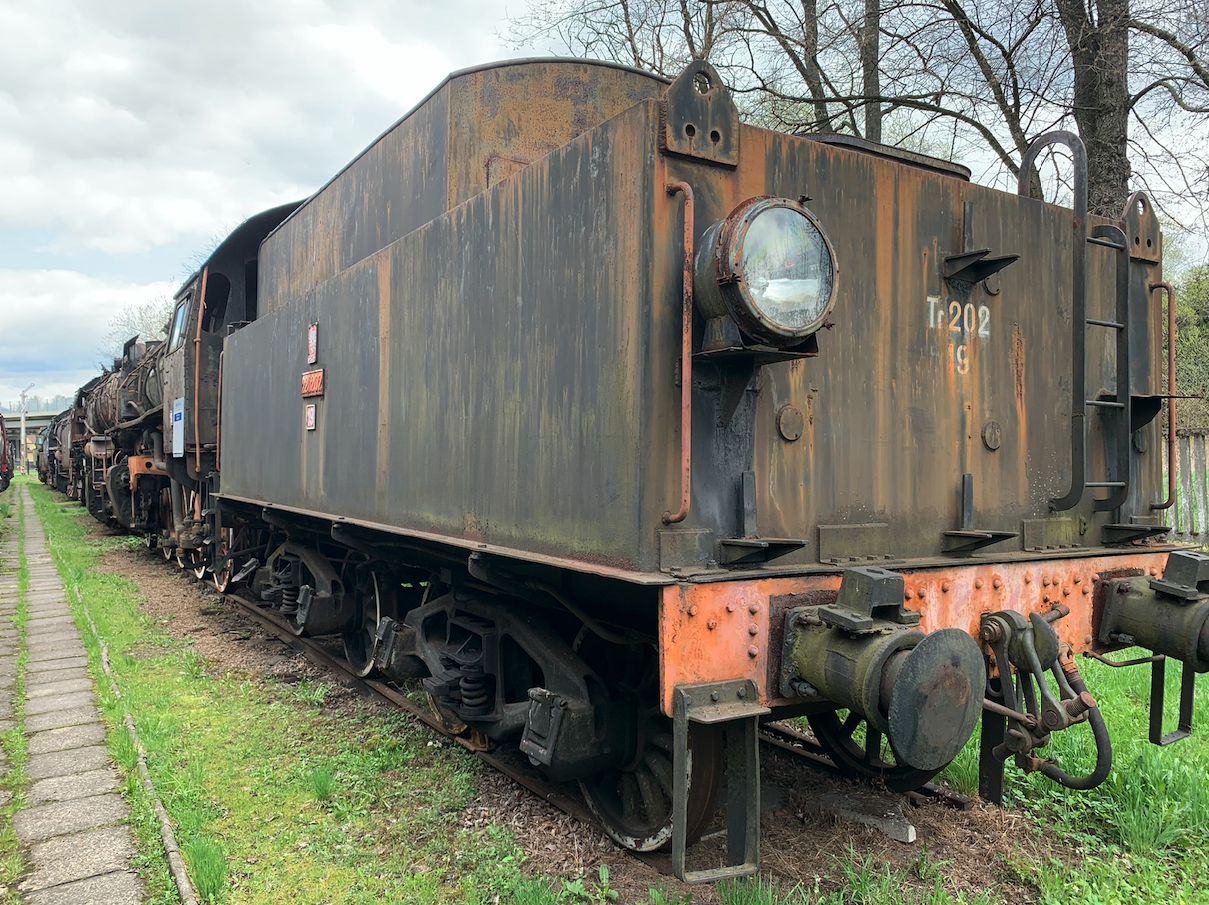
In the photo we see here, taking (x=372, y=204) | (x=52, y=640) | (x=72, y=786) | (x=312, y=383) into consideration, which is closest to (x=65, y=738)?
(x=72, y=786)

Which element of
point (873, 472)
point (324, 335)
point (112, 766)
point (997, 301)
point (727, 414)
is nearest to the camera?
point (727, 414)

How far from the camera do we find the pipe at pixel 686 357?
2521 mm

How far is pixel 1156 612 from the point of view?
3309mm

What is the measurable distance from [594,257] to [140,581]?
10.3m

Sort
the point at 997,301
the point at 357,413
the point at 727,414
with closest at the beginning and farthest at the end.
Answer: the point at 727,414, the point at 997,301, the point at 357,413

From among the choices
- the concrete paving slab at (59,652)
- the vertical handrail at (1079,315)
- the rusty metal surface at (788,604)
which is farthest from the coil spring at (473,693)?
the concrete paving slab at (59,652)

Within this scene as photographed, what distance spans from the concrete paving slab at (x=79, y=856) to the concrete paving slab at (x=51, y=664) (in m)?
3.38

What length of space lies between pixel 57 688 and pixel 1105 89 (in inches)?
434

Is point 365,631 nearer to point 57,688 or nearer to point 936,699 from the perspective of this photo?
point 57,688

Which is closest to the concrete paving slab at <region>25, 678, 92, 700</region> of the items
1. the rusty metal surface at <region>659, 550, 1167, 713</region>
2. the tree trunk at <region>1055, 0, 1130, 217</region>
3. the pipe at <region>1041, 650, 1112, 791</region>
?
A: the rusty metal surface at <region>659, 550, 1167, 713</region>

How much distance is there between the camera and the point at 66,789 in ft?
13.7

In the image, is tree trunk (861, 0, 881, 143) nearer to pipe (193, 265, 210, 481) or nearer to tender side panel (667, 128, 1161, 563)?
pipe (193, 265, 210, 481)

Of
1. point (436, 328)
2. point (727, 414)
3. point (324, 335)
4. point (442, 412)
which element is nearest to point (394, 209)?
point (324, 335)

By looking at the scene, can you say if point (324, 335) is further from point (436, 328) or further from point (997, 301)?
point (997, 301)
